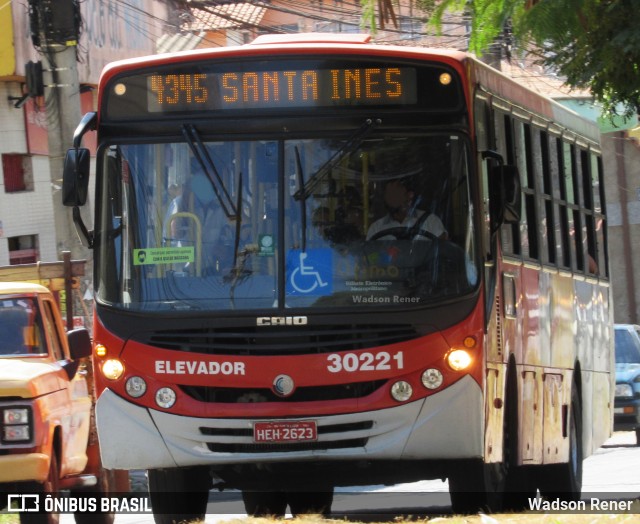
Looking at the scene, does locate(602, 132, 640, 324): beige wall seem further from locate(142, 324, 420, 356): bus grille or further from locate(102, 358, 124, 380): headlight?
locate(102, 358, 124, 380): headlight

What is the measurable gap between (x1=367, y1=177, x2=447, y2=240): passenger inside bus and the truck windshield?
3771 mm

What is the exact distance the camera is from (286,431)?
9.01 meters

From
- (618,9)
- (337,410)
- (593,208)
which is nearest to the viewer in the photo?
(618,9)

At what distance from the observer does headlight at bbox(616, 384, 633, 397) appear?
2376 centimetres

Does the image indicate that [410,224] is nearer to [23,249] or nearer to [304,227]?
[304,227]

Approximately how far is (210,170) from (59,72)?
26.1 ft

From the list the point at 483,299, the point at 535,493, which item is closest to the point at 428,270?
the point at 483,299

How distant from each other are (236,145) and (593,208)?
5.99m

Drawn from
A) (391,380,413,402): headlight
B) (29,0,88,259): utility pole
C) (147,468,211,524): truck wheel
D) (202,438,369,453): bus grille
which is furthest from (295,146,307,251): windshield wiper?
(29,0,88,259): utility pole

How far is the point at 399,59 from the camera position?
30.9 feet

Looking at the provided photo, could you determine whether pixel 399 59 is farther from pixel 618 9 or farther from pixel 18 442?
pixel 18 442

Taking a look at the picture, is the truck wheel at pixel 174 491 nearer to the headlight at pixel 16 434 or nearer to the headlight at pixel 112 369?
the headlight at pixel 112 369

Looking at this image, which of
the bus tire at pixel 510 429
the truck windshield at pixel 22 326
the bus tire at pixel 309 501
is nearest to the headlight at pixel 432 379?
the bus tire at pixel 510 429

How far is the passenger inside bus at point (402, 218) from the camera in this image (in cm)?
913
